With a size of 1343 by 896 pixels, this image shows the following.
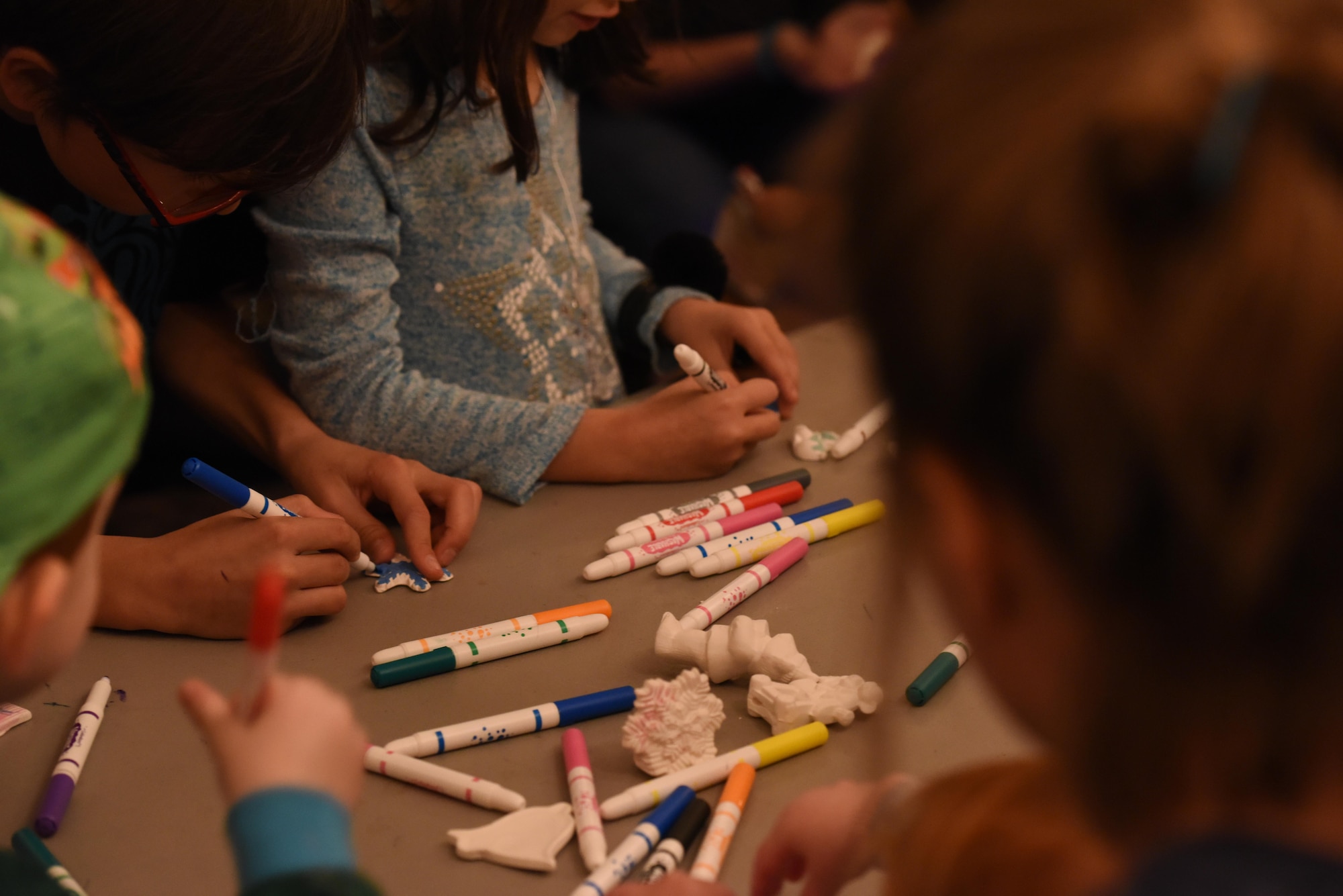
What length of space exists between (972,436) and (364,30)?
64cm

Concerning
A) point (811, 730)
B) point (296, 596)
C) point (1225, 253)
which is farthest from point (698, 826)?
point (1225, 253)

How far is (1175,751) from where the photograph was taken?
0.31 meters

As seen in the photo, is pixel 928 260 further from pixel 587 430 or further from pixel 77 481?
pixel 587 430

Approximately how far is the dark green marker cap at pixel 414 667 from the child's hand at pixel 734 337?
1.39ft

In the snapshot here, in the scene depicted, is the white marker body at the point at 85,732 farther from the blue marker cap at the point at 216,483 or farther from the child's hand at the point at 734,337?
the child's hand at the point at 734,337

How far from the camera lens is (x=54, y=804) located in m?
0.58

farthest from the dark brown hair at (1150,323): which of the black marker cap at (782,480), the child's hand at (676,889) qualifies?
the black marker cap at (782,480)

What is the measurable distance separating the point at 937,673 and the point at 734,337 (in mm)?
474

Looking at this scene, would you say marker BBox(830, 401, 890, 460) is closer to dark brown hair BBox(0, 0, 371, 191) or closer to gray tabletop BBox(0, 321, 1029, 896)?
gray tabletop BBox(0, 321, 1029, 896)

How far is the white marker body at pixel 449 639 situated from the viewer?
0.69m

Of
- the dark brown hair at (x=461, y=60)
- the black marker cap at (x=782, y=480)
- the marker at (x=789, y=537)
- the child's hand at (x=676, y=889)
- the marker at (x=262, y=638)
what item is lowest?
the black marker cap at (x=782, y=480)

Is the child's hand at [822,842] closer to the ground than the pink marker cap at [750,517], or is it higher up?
higher up

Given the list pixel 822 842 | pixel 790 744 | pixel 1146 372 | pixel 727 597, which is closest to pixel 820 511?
pixel 727 597

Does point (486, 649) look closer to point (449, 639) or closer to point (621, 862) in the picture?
point (449, 639)
